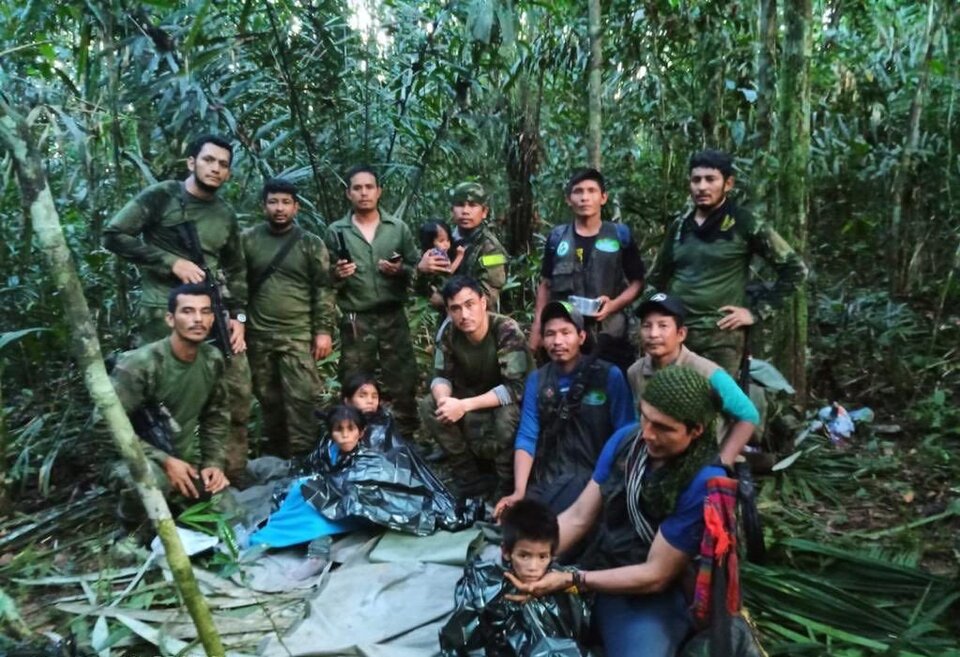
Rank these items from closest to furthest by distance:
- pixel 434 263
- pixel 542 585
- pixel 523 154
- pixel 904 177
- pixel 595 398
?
pixel 542 585
pixel 595 398
pixel 434 263
pixel 904 177
pixel 523 154

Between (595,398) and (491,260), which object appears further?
(491,260)

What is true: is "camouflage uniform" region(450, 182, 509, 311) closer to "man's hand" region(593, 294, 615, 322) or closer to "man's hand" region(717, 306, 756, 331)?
"man's hand" region(593, 294, 615, 322)

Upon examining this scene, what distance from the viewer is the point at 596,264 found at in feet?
14.8

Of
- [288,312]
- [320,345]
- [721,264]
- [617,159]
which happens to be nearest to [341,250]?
[288,312]

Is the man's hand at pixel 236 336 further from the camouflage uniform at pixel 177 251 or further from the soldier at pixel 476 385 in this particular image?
the soldier at pixel 476 385

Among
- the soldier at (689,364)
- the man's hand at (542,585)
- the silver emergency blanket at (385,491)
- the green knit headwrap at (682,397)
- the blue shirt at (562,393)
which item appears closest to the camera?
the green knit headwrap at (682,397)

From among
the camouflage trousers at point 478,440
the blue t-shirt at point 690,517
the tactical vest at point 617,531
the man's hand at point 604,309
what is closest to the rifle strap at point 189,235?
the camouflage trousers at point 478,440

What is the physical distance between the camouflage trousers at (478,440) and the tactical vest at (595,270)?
815 mm

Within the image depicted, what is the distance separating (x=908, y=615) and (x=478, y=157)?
18.0 ft

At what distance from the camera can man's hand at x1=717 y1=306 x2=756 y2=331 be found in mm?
4148

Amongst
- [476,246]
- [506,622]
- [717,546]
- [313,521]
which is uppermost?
[476,246]

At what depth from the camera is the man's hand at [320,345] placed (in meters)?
5.11

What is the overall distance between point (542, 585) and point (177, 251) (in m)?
3.10

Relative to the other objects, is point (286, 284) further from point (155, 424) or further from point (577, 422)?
point (577, 422)
